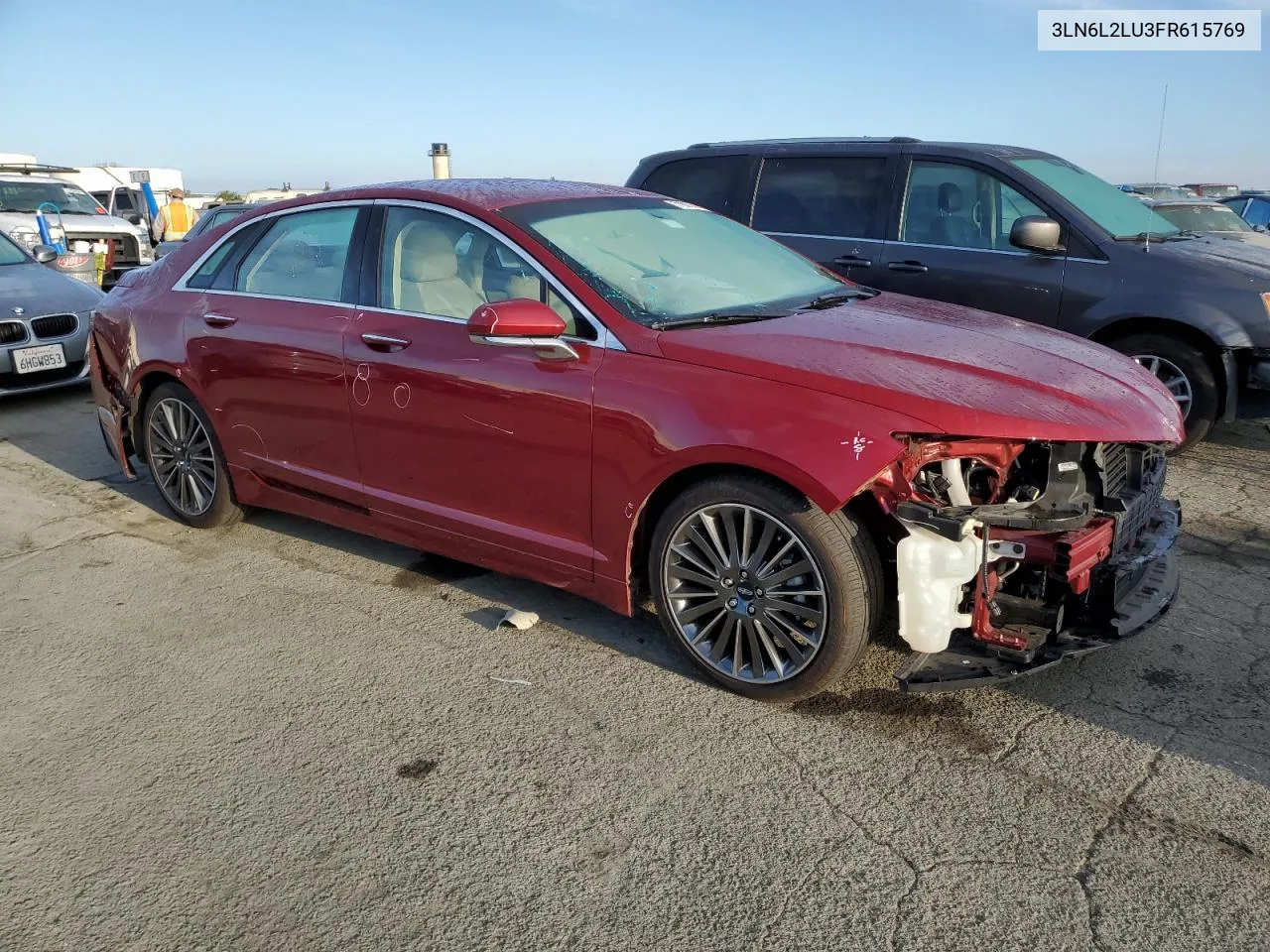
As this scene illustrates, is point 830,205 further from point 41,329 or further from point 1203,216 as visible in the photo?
point 41,329

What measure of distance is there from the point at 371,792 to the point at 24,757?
120 centimetres

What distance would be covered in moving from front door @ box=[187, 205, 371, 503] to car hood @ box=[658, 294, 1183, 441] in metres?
1.69

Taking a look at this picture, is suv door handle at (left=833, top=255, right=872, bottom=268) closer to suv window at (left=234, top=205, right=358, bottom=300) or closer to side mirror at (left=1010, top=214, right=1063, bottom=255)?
side mirror at (left=1010, top=214, right=1063, bottom=255)

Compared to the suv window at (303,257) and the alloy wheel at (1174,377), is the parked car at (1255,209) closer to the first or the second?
the alloy wheel at (1174,377)

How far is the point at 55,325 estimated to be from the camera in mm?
8133

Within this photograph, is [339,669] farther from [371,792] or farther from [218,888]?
[218,888]

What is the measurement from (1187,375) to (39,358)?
825 cm

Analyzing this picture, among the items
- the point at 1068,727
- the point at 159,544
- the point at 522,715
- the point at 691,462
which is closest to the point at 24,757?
the point at 522,715

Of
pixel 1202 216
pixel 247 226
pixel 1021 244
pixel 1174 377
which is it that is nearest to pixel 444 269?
pixel 247 226

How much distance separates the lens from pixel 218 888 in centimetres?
254

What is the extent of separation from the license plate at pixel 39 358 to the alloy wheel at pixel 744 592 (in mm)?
6730

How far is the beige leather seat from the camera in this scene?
3.92m

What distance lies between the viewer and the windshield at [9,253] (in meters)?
8.93

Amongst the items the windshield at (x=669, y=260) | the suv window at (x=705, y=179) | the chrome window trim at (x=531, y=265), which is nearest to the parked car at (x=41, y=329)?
the suv window at (x=705, y=179)
